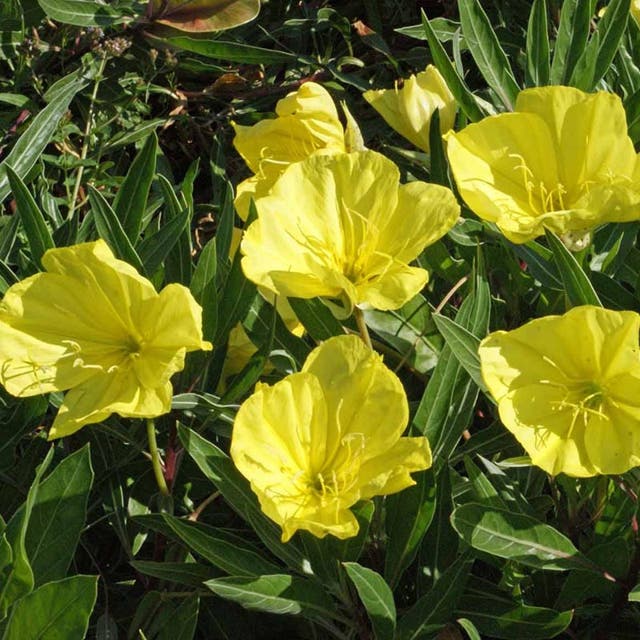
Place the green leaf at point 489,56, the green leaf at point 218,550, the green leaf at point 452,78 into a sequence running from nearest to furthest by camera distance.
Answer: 1. the green leaf at point 218,550
2. the green leaf at point 452,78
3. the green leaf at point 489,56

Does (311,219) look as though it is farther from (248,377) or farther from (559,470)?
(559,470)

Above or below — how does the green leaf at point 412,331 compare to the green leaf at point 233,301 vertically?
below

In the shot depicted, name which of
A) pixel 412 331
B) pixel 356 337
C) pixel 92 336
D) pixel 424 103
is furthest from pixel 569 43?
pixel 92 336

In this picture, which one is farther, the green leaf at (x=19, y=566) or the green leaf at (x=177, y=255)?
the green leaf at (x=177, y=255)

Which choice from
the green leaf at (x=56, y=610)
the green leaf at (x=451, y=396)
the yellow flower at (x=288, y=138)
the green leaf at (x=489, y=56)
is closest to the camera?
the green leaf at (x=56, y=610)

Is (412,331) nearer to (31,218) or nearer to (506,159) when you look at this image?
(506,159)

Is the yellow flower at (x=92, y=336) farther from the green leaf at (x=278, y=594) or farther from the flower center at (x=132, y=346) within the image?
the green leaf at (x=278, y=594)

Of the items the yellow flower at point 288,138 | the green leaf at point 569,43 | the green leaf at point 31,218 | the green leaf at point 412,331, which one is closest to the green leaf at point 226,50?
the yellow flower at point 288,138
